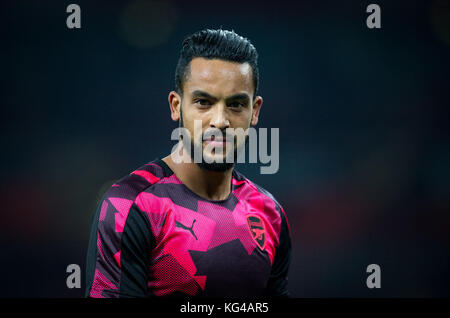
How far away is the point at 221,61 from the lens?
182cm

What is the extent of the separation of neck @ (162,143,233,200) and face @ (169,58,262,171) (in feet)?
0.17

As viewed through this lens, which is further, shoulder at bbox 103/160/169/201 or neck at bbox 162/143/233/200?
neck at bbox 162/143/233/200

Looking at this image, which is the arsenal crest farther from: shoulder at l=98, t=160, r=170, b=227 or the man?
shoulder at l=98, t=160, r=170, b=227

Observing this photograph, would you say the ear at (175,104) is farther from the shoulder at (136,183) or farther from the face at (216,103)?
the shoulder at (136,183)

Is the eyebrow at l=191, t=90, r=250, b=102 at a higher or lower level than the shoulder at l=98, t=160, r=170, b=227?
higher

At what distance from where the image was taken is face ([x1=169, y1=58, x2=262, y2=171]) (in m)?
1.78

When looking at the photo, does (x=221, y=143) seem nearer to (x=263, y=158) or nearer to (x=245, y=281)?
(x=245, y=281)

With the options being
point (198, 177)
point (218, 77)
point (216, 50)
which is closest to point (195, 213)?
point (198, 177)

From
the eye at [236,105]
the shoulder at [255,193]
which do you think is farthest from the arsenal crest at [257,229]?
the eye at [236,105]

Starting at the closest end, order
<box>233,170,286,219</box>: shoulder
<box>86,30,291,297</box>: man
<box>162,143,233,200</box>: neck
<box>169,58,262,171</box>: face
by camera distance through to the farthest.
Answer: <box>86,30,291,297</box>: man
<box>169,58,262,171</box>: face
<box>162,143,233,200</box>: neck
<box>233,170,286,219</box>: shoulder

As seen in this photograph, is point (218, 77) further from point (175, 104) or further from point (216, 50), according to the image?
point (175, 104)

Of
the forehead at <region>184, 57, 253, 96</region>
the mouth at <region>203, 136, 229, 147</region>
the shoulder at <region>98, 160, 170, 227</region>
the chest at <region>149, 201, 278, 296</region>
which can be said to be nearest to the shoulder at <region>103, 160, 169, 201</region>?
the shoulder at <region>98, 160, 170, 227</region>
